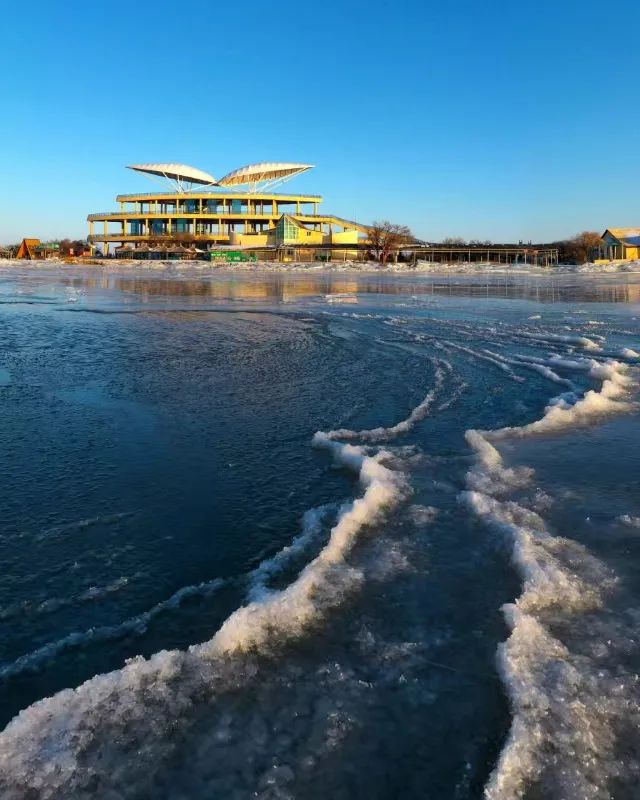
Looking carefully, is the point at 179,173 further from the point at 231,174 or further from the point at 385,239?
the point at 385,239

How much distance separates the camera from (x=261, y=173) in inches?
4112

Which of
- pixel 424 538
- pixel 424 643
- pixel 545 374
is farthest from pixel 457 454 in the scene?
pixel 545 374

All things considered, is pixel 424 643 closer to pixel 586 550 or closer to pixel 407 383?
pixel 586 550

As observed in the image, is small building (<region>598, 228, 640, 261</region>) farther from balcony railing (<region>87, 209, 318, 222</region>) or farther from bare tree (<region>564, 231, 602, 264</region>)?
balcony railing (<region>87, 209, 318, 222</region>)

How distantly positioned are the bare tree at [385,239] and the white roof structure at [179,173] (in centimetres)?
3256

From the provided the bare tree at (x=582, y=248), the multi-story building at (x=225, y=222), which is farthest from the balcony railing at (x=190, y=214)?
the bare tree at (x=582, y=248)

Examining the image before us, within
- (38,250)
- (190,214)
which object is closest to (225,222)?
(190,214)

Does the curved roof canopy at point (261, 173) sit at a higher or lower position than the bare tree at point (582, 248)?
higher

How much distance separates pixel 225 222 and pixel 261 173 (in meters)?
11.6

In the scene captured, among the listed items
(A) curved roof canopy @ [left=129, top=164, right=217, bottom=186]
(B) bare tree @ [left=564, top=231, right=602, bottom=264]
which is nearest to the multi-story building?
(A) curved roof canopy @ [left=129, top=164, right=217, bottom=186]

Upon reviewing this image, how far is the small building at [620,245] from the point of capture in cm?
8481

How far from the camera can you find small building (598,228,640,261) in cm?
8481

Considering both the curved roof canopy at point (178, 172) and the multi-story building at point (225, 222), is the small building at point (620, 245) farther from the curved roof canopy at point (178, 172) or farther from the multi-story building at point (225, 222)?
the curved roof canopy at point (178, 172)

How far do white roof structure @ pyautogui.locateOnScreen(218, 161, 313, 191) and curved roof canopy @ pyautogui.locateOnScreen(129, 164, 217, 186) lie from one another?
9.51 ft
